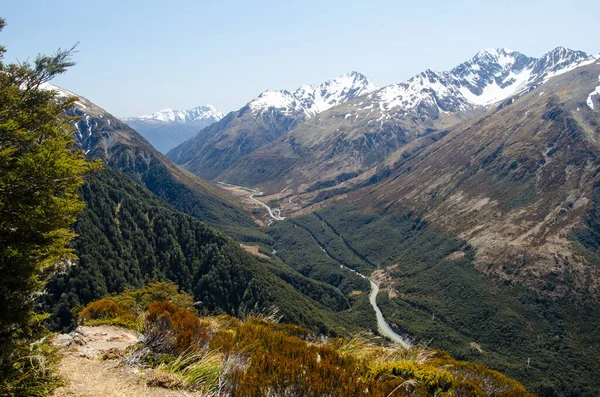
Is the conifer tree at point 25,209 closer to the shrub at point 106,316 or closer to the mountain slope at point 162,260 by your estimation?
the shrub at point 106,316

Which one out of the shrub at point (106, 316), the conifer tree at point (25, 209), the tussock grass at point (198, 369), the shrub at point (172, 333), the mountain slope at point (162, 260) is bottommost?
the mountain slope at point (162, 260)

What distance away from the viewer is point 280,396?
10.1m

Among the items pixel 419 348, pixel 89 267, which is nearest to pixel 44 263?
pixel 419 348

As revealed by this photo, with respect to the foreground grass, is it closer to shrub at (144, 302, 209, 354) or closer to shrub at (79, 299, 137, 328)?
shrub at (144, 302, 209, 354)

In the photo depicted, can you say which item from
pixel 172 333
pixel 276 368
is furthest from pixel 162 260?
pixel 276 368

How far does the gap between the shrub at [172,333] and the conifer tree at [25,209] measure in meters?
4.10

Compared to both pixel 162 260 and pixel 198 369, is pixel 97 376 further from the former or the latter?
pixel 162 260

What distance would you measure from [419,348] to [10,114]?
2174 cm

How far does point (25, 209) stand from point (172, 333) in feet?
23.3

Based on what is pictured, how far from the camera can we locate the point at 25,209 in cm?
1251

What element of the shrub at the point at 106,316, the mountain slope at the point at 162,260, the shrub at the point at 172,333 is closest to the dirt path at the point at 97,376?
the shrub at the point at 172,333

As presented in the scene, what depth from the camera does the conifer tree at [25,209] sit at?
39.3 feet

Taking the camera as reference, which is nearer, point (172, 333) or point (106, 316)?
point (172, 333)

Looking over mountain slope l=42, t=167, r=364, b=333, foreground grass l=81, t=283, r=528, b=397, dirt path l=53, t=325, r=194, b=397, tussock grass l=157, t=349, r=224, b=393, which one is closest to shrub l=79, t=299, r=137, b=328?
dirt path l=53, t=325, r=194, b=397
